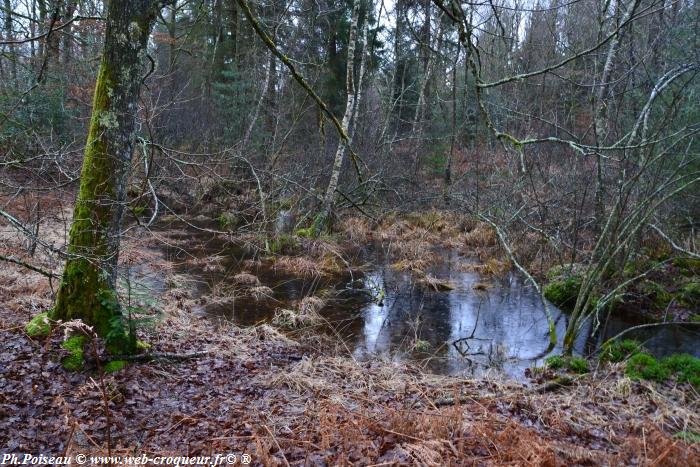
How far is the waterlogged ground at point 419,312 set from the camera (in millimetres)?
7332

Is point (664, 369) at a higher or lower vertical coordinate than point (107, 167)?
lower

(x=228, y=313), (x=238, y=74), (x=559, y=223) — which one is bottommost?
(x=228, y=313)

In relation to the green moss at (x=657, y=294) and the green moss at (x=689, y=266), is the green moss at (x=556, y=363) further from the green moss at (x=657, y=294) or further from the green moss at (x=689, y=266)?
the green moss at (x=689, y=266)

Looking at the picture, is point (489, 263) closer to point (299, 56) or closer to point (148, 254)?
point (148, 254)

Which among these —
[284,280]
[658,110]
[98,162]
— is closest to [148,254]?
[284,280]

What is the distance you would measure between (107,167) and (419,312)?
6028 millimetres

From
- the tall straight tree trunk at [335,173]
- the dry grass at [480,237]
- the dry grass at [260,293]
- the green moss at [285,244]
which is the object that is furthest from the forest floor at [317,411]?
the dry grass at [480,237]

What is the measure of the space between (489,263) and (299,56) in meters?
9.99

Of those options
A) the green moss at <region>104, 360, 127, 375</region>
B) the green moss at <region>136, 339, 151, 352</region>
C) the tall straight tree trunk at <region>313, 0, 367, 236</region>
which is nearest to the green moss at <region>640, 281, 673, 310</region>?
the tall straight tree trunk at <region>313, 0, 367, 236</region>

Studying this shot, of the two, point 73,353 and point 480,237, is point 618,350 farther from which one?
point 480,237

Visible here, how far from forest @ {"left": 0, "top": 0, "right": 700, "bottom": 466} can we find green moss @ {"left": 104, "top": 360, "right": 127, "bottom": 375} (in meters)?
0.02

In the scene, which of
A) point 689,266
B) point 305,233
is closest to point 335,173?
point 305,233

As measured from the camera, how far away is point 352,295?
32.7 feet

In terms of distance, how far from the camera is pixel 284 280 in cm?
1057
